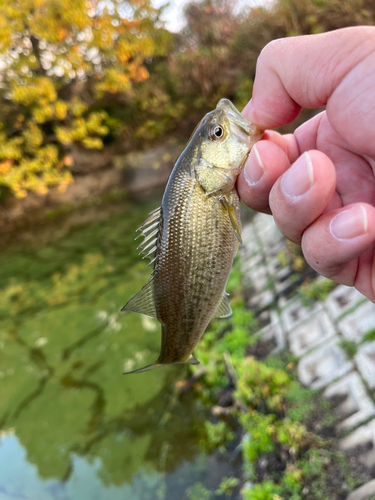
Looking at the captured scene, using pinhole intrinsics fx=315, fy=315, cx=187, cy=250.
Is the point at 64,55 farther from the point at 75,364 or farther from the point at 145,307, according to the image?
the point at 145,307

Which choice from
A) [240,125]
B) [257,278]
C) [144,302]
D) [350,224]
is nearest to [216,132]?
[240,125]

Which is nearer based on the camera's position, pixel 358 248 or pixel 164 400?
pixel 358 248

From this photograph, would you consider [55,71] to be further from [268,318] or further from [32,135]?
[268,318]

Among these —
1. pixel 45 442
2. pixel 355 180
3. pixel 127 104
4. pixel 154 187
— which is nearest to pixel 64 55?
pixel 127 104

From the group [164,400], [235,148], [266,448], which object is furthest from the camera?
[164,400]

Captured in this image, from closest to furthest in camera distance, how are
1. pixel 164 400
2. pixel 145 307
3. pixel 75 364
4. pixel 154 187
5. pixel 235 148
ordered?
pixel 235 148
pixel 145 307
pixel 164 400
pixel 75 364
pixel 154 187

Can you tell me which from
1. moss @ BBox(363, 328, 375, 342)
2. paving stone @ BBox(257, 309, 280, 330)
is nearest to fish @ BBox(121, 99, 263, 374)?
moss @ BBox(363, 328, 375, 342)

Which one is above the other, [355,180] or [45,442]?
[355,180]
